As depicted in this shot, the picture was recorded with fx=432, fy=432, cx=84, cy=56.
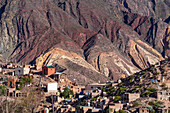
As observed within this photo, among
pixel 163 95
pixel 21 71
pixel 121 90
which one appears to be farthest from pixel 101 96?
pixel 21 71

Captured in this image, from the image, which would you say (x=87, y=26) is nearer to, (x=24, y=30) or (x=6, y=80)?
(x=24, y=30)

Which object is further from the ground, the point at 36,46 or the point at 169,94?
the point at 36,46

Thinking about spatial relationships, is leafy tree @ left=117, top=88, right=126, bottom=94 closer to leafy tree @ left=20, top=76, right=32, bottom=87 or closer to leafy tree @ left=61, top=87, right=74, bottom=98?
leafy tree @ left=61, top=87, right=74, bottom=98

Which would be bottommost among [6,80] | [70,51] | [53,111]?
[53,111]

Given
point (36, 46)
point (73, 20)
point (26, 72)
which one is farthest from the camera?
point (73, 20)

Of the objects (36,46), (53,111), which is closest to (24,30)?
(36,46)

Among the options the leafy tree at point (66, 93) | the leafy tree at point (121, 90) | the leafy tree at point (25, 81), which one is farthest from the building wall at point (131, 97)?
the leafy tree at point (25, 81)

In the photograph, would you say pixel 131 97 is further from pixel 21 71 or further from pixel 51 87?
pixel 21 71
